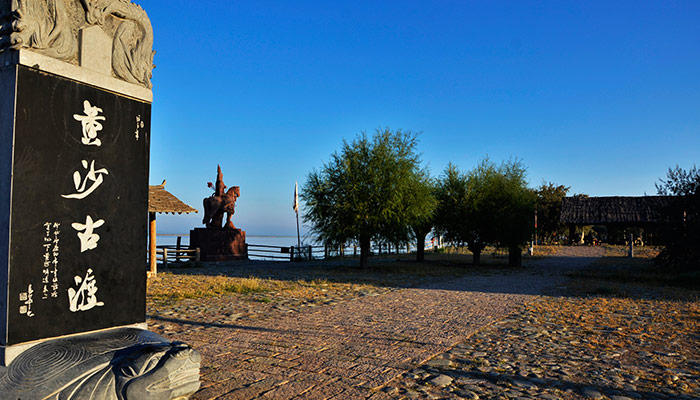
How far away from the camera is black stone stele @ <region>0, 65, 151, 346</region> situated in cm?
411

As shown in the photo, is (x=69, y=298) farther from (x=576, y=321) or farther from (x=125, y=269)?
(x=576, y=321)

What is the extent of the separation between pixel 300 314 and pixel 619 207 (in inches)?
1766

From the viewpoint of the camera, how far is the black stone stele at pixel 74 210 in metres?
4.11

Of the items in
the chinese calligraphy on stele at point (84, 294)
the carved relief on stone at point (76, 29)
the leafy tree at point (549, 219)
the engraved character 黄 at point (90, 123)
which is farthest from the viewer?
the leafy tree at point (549, 219)

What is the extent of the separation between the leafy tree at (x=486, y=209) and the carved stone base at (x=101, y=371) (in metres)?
20.2

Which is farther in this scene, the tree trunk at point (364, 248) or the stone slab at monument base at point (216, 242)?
the stone slab at monument base at point (216, 242)

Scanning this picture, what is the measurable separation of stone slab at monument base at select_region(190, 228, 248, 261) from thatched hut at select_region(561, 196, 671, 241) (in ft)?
107

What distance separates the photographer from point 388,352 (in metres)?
6.16

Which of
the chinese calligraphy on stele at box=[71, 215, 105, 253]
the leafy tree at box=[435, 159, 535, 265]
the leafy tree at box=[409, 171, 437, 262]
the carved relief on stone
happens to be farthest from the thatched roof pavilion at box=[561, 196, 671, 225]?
the chinese calligraphy on stele at box=[71, 215, 105, 253]

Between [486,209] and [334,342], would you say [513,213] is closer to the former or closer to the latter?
[486,209]

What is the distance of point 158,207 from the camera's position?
1798 cm

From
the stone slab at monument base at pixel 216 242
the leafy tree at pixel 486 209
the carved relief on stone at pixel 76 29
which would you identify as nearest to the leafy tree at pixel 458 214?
the leafy tree at pixel 486 209

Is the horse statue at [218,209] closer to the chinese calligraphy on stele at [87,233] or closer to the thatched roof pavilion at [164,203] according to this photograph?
the thatched roof pavilion at [164,203]

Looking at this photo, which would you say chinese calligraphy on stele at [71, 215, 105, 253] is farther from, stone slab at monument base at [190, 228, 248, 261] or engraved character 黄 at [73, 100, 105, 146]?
stone slab at monument base at [190, 228, 248, 261]
